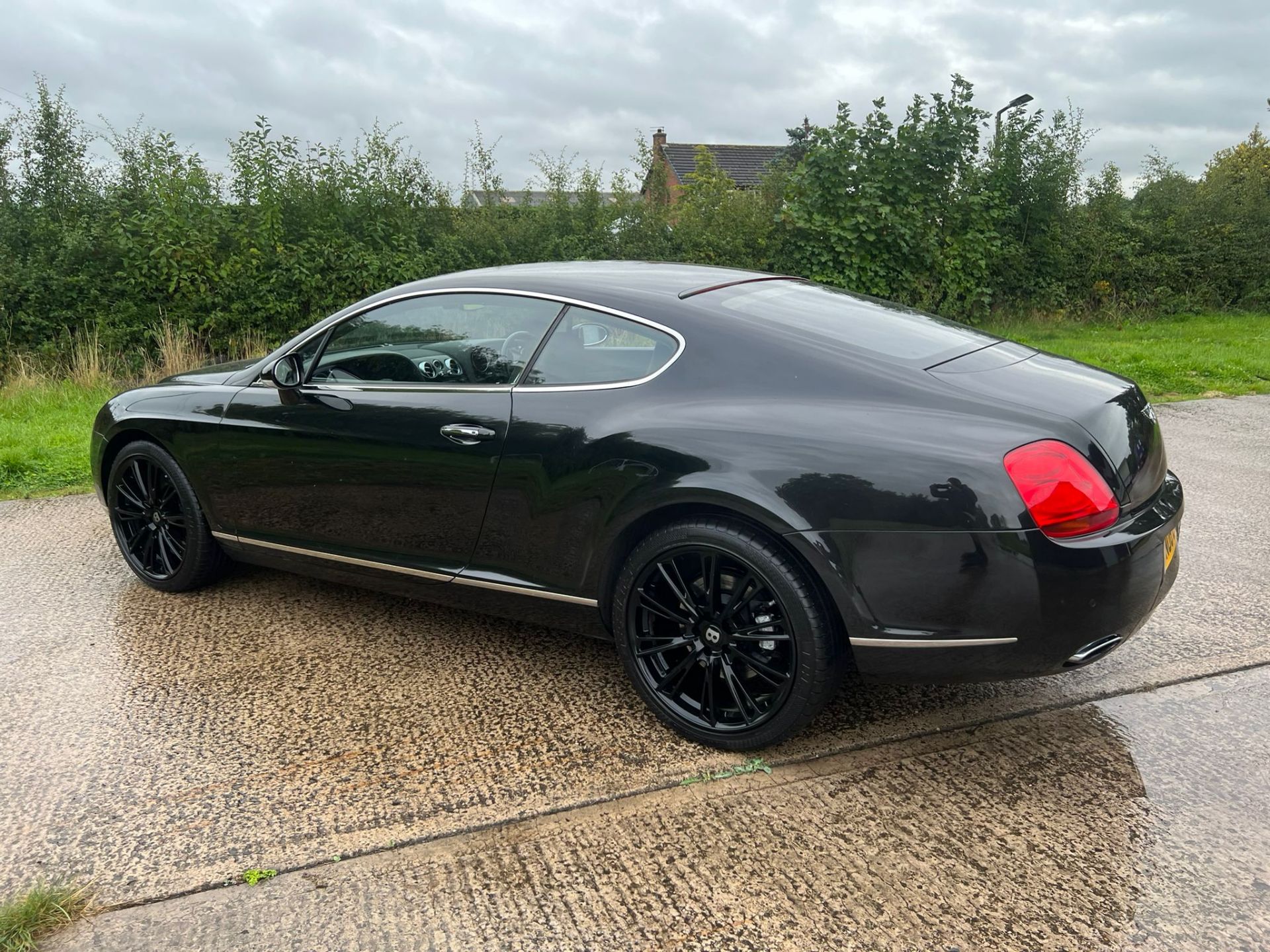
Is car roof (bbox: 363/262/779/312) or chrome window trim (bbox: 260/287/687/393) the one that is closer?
chrome window trim (bbox: 260/287/687/393)

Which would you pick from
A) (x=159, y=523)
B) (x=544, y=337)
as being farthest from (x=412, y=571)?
(x=159, y=523)

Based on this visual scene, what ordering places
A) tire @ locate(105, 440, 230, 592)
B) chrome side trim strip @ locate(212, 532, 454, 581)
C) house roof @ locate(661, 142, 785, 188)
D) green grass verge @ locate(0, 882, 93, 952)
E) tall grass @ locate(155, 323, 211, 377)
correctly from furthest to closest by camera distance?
house roof @ locate(661, 142, 785, 188)
tall grass @ locate(155, 323, 211, 377)
tire @ locate(105, 440, 230, 592)
chrome side trim strip @ locate(212, 532, 454, 581)
green grass verge @ locate(0, 882, 93, 952)

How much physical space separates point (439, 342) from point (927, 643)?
2.05 meters

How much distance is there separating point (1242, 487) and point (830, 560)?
14.7ft

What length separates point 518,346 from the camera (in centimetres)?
330

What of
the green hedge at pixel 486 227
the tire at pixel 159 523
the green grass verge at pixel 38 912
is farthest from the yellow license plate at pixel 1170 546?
the green hedge at pixel 486 227

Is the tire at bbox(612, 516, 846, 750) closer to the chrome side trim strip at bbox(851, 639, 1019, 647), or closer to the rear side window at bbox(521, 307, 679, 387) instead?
the chrome side trim strip at bbox(851, 639, 1019, 647)

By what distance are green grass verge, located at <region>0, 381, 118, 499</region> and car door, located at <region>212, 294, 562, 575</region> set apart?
3210 mm

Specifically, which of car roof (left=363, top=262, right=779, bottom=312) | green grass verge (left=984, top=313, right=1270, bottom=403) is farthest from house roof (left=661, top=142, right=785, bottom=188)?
car roof (left=363, top=262, right=779, bottom=312)

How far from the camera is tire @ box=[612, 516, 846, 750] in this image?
2686 mm

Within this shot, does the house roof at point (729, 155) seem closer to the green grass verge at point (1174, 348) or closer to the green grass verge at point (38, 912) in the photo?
the green grass verge at point (1174, 348)

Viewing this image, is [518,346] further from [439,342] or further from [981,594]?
[981,594]

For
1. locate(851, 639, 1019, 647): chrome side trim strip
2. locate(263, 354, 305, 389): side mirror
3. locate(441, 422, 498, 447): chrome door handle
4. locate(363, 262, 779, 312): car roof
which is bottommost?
locate(851, 639, 1019, 647): chrome side trim strip

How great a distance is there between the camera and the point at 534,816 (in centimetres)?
260
